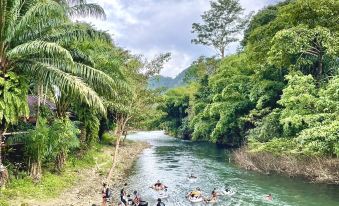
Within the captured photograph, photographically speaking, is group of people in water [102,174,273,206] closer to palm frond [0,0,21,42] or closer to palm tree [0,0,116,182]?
palm tree [0,0,116,182]

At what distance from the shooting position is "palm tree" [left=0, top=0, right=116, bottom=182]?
1750 centimetres

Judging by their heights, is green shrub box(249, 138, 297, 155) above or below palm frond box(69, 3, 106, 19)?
below

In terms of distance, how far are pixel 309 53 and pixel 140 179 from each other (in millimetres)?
18233

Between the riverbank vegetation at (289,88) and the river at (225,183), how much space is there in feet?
5.87

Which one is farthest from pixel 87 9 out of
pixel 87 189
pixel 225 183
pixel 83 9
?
pixel 225 183

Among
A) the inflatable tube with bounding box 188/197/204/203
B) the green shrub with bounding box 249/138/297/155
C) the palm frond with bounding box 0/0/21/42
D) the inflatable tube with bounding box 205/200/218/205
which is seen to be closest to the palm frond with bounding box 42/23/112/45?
the palm frond with bounding box 0/0/21/42

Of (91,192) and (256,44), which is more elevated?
(256,44)

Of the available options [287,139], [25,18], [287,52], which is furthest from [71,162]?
[287,52]

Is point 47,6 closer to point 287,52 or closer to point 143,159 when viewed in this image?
point 287,52

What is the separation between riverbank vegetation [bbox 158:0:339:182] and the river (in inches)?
70.4

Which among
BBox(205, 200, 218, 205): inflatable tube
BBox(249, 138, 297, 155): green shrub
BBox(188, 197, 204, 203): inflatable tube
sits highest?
BBox(249, 138, 297, 155): green shrub

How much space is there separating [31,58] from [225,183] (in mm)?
17997

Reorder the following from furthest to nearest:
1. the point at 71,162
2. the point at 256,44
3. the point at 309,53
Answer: the point at 256,44 < the point at 309,53 < the point at 71,162

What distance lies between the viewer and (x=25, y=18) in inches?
712
